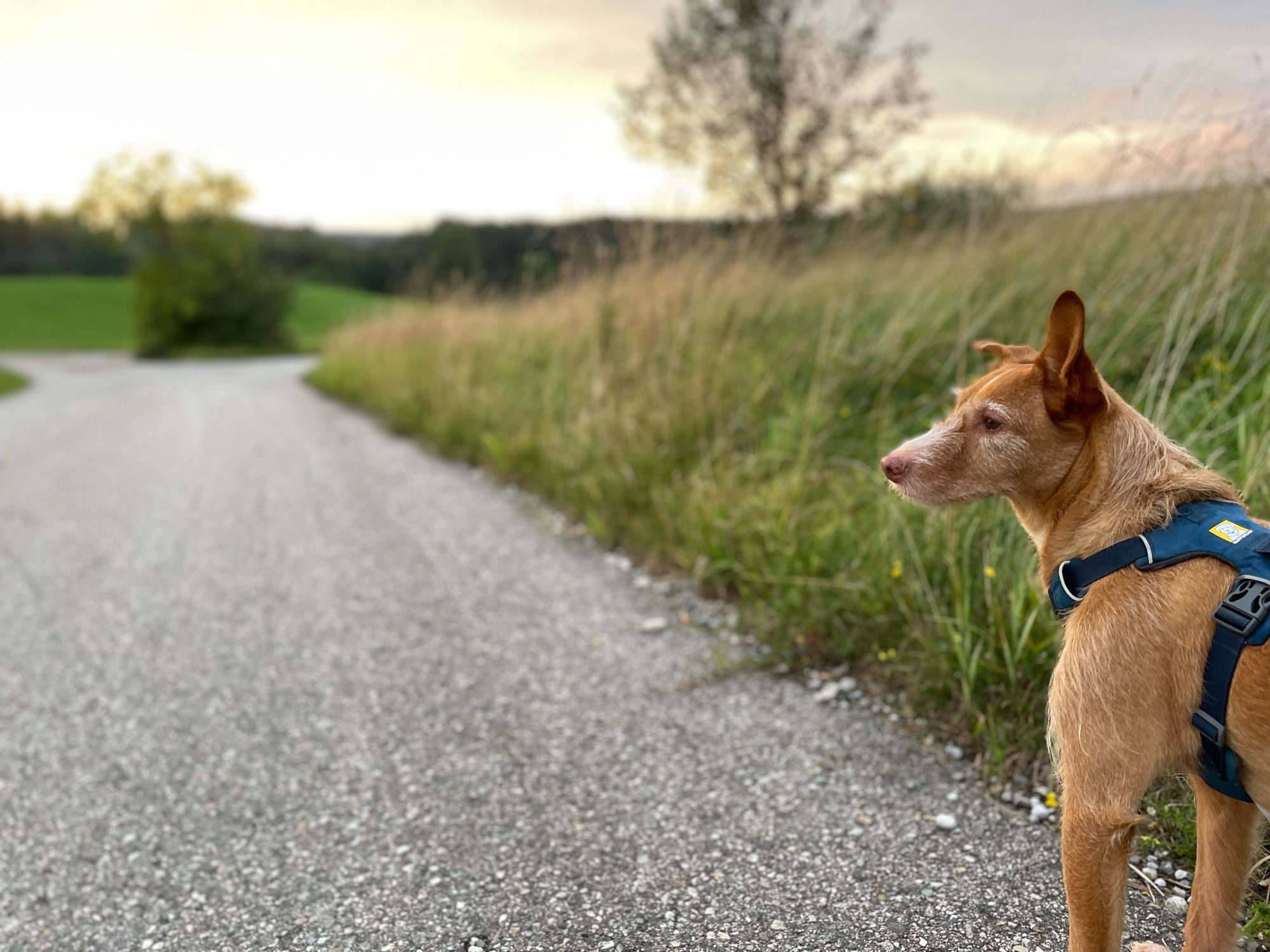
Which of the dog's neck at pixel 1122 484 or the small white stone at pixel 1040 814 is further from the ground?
the dog's neck at pixel 1122 484

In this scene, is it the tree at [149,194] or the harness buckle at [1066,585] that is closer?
the harness buckle at [1066,585]

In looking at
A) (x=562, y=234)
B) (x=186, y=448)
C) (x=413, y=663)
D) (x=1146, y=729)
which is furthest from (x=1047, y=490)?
(x=186, y=448)

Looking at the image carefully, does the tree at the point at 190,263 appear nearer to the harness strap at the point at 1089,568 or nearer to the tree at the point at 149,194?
the tree at the point at 149,194

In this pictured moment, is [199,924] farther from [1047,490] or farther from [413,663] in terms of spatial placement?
[1047,490]

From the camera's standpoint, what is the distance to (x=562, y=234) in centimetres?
909

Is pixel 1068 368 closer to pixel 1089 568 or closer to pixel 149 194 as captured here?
pixel 1089 568

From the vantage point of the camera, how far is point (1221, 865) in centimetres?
194

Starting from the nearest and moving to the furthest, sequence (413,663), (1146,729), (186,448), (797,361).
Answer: (1146,729), (413,663), (797,361), (186,448)

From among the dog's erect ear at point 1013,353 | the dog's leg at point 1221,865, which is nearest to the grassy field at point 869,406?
the dog's leg at point 1221,865

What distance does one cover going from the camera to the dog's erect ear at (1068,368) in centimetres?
179

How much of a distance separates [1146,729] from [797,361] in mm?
4662

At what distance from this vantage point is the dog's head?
1.91 meters

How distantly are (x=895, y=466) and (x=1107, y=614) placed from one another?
Result: 542mm

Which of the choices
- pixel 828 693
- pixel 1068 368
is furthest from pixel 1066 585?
pixel 828 693
